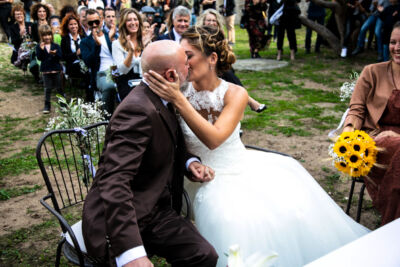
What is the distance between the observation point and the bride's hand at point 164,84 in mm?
1826

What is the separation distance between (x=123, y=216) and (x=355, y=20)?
10453mm

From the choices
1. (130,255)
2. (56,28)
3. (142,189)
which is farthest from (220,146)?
(56,28)

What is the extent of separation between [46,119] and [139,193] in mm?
5272

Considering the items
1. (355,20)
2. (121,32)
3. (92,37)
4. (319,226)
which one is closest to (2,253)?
(319,226)

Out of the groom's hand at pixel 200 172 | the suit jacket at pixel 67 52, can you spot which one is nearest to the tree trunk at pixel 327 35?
the suit jacket at pixel 67 52

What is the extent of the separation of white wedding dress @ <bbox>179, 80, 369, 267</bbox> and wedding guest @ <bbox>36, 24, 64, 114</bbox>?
192 inches

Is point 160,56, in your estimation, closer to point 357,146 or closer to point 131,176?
point 131,176

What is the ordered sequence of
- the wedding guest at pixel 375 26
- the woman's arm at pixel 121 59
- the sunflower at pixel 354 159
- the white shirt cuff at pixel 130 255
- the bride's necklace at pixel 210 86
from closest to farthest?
the white shirt cuff at pixel 130 255 → the sunflower at pixel 354 159 → the bride's necklace at pixel 210 86 → the woman's arm at pixel 121 59 → the wedding guest at pixel 375 26

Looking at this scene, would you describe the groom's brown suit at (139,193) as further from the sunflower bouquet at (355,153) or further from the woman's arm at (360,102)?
the woman's arm at (360,102)

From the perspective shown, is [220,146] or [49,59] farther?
[49,59]

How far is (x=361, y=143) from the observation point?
2445 millimetres

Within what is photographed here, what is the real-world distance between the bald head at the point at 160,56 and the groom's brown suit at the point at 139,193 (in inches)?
5.8

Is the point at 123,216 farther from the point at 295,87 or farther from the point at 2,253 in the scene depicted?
the point at 295,87

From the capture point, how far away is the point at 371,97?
3207mm
